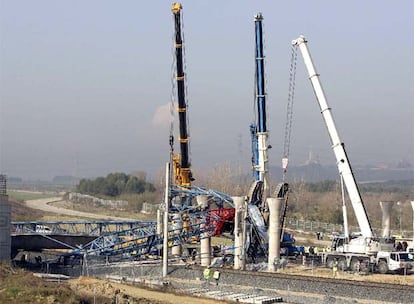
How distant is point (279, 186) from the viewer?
5409 cm

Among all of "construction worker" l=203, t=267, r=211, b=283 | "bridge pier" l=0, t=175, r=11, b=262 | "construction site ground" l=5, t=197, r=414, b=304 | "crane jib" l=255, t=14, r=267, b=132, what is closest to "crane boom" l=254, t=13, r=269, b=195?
"crane jib" l=255, t=14, r=267, b=132

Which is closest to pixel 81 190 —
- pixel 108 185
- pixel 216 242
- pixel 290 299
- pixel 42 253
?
pixel 108 185

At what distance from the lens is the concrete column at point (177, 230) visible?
5328cm

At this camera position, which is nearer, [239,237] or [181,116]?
[239,237]

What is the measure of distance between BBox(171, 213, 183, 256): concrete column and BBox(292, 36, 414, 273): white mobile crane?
32.3 feet

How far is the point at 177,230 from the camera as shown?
174 ft

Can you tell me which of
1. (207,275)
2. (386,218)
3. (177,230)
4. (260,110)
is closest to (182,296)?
(207,275)

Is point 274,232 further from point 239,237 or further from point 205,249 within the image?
point 205,249

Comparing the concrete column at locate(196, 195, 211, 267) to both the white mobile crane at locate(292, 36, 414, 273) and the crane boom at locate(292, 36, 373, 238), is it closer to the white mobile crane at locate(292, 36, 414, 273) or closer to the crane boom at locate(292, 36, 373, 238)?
the white mobile crane at locate(292, 36, 414, 273)

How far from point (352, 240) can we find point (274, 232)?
5534 millimetres

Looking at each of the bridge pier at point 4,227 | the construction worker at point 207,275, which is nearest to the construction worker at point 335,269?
the construction worker at point 207,275

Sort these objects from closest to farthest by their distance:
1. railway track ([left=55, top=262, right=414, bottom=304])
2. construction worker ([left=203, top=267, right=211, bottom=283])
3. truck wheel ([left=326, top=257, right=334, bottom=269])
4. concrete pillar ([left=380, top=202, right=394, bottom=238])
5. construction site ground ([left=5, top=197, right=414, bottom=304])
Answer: railway track ([left=55, top=262, right=414, bottom=304])
construction site ground ([left=5, top=197, right=414, bottom=304])
construction worker ([left=203, top=267, right=211, bottom=283])
truck wheel ([left=326, top=257, right=334, bottom=269])
concrete pillar ([left=380, top=202, right=394, bottom=238])

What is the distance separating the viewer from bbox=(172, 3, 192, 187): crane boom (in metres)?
61.9

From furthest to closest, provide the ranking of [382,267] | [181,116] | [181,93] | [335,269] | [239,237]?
[181,116], [181,93], [239,237], [335,269], [382,267]
